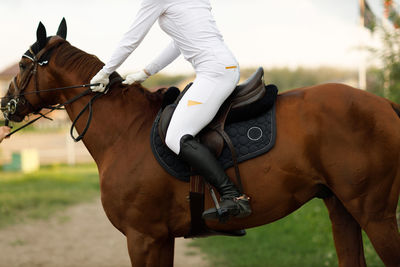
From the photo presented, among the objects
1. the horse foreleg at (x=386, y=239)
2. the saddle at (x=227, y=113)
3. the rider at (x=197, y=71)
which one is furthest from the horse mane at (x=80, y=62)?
the horse foreleg at (x=386, y=239)

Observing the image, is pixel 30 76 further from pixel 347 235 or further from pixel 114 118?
pixel 347 235

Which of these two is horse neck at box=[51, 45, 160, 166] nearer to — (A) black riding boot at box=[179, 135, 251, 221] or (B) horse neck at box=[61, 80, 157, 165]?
(B) horse neck at box=[61, 80, 157, 165]

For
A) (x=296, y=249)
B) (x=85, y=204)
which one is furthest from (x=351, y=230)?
(x=85, y=204)

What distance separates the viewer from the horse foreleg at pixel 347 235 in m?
3.43

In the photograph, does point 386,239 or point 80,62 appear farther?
point 80,62

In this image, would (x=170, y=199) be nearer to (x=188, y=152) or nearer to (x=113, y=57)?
(x=188, y=152)

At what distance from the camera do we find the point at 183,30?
308 centimetres

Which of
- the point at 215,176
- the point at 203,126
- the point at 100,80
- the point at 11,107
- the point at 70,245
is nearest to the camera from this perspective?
the point at 215,176

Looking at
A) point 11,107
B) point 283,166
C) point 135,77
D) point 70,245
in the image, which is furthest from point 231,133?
point 70,245

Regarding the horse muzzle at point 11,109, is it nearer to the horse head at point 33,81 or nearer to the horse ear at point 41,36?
the horse head at point 33,81

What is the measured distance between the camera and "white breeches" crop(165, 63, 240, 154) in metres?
3.00

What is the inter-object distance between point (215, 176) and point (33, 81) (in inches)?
70.0

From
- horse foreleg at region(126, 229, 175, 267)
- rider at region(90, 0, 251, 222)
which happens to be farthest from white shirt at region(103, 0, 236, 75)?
horse foreleg at region(126, 229, 175, 267)

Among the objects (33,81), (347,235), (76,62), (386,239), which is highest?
(76,62)
